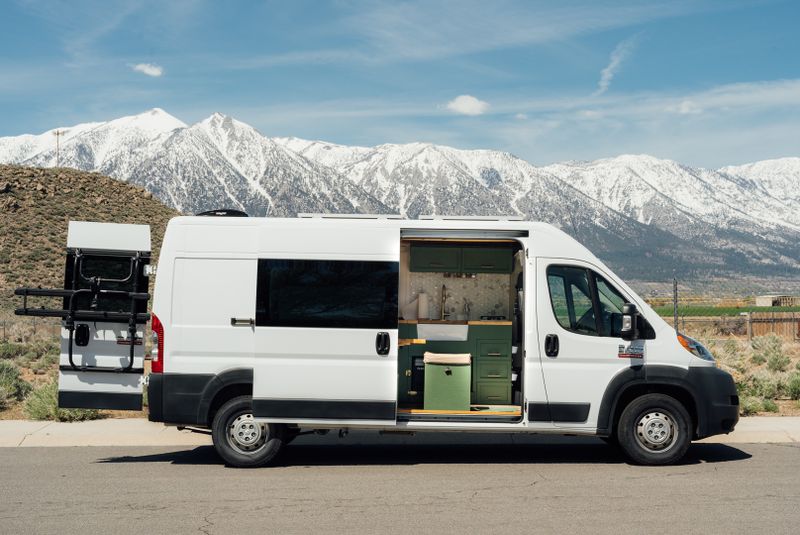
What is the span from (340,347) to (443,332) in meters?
2.09

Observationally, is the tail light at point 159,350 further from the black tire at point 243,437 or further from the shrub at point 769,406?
the shrub at point 769,406

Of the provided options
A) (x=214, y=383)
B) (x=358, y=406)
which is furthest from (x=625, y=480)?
(x=214, y=383)

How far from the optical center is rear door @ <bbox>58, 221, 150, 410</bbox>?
34.2 ft

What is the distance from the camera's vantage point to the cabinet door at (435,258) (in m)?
12.1

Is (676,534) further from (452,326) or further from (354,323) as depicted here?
(452,326)

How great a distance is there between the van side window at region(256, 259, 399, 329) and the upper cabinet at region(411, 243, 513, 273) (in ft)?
6.29

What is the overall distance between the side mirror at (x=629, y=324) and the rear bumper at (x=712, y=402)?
2.57 feet

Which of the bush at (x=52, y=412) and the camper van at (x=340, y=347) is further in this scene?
the bush at (x=52, y=412)

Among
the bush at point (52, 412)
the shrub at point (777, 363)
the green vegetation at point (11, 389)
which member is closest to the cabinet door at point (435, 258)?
the bush at point (52, 412)

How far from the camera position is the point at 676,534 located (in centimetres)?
745

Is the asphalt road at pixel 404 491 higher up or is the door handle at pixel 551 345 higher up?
the door handle at pixel 551 345

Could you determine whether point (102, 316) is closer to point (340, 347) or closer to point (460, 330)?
point (340, 347)

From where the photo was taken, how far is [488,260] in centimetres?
1213

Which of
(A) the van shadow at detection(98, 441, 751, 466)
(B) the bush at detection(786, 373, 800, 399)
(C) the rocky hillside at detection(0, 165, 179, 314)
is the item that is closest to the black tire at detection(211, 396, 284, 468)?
(A) the van shadow at detection(98, 441, 751, 466)
